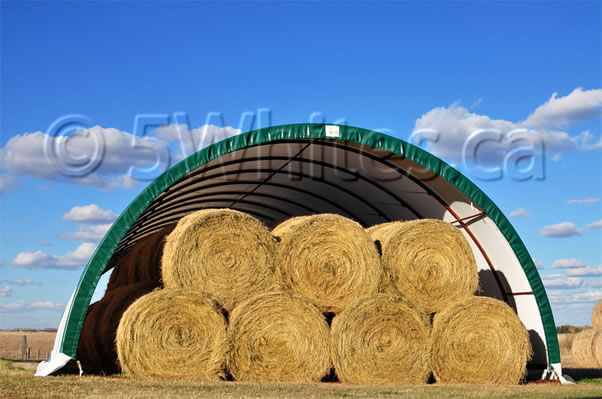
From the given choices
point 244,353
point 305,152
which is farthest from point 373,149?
point 244,353

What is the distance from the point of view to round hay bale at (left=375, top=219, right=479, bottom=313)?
464 inches

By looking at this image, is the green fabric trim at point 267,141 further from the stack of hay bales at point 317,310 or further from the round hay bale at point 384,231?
the round hay bale at point 384,231

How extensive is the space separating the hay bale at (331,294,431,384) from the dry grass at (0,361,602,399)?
41 centimetres

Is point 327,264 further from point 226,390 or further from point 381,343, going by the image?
point 226,390

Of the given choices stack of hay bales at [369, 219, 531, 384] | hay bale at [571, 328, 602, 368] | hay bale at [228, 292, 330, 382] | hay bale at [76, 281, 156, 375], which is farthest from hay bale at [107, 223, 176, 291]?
hay bale at [571, 328, 602, 368]

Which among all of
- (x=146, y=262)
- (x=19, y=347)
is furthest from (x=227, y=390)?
(x=19, y=347)

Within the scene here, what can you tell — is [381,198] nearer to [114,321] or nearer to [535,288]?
[535,288]

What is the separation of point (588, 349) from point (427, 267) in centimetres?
907

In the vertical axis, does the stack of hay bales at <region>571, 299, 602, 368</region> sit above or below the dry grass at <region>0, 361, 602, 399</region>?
above

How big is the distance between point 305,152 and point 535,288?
16.1 ft

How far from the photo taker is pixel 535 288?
13.0 meters

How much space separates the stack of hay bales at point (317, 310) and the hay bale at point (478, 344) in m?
0.02

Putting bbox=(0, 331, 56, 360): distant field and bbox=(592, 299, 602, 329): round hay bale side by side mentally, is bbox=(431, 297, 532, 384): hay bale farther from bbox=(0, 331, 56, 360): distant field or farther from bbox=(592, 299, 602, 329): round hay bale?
bbox=(0, 331, 56, 360): distant field

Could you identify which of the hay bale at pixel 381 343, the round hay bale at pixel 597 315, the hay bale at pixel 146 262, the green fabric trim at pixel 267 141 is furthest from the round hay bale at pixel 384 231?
the round hay bale at pixel 597 315
